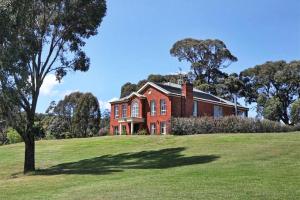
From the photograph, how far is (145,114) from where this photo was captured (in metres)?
57.6

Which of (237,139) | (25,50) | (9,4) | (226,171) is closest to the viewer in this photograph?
(226,171)

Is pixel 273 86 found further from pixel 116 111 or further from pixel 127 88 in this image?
pixel 116 111

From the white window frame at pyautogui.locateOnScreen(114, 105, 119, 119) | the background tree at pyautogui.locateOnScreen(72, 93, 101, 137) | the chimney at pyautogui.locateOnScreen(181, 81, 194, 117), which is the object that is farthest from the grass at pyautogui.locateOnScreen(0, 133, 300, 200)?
the background tree at pyautogui.locateOnScreen(72, 93, 101, 137)

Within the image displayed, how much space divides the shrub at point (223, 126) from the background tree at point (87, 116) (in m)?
40.3

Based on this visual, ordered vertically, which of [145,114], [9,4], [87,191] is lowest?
[87,191]

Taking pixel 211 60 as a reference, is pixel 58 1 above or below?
below

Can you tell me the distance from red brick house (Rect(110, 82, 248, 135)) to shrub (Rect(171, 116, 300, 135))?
14.8 ft

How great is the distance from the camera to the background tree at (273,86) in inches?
3246

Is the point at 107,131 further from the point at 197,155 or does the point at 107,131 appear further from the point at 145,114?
the point at 197,155

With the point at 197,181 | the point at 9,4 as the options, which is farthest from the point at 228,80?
the point at 197,181

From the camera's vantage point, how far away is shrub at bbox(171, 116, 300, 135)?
146 ft

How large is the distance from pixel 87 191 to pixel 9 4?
43.5ft

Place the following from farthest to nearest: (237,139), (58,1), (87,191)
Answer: (237,139) < (58,1) < (87,191)

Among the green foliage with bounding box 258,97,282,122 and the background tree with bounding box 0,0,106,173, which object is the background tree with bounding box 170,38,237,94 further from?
the background tree with bounding box 0,0,106,173
